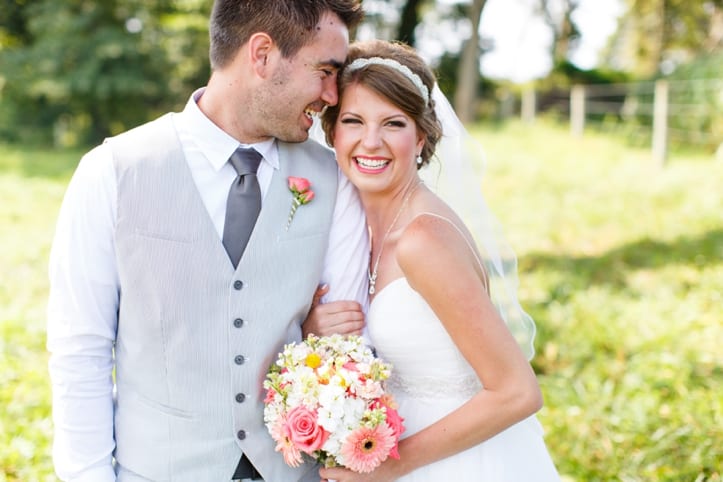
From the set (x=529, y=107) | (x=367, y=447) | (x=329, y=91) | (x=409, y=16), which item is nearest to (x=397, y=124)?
(x=329, y=91)

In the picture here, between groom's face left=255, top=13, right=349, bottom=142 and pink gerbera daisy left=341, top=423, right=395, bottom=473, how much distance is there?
3.11ft

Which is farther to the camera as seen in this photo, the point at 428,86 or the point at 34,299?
the point at 34,299

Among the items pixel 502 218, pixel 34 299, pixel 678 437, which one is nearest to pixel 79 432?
pixel 678 437

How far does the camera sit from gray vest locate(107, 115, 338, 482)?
203cm

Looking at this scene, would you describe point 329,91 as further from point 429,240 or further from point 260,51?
point 429,240

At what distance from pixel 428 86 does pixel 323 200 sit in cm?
57

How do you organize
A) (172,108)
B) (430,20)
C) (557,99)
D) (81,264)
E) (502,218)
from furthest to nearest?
(430,20) → (172,108) → (557,99) → (502,218) → (81,264)

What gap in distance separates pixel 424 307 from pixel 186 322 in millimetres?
732

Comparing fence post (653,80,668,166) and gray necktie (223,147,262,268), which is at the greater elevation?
fence post (653,80,668,166)

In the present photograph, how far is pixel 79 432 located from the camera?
2074mm

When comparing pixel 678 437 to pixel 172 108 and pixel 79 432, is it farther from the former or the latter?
pixel 172 108

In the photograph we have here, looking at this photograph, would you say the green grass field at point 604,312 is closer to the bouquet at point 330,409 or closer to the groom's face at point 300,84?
the bouquet at point 330,409

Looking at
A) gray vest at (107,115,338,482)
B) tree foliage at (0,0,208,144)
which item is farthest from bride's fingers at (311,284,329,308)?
tree foliage at (0,0,208,144)

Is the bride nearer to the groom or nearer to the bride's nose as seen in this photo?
the bride's nose
